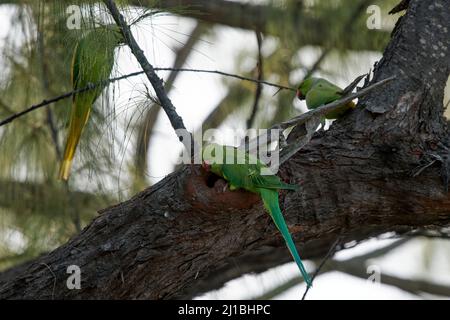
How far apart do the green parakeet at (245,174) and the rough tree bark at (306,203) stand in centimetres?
3

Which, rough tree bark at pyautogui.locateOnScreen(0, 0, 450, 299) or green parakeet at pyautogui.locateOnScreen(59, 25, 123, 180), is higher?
green parakeet at pyautogui.locateOnScreen(59, 25, 123, 180)

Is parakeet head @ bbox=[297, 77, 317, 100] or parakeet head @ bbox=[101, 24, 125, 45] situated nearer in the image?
parakeet head @ bbox=[101, 24, 125, 45]

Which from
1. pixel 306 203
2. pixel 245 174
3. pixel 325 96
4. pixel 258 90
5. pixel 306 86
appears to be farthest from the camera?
pixel 258 90

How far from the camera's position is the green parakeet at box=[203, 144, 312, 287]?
4.50ft

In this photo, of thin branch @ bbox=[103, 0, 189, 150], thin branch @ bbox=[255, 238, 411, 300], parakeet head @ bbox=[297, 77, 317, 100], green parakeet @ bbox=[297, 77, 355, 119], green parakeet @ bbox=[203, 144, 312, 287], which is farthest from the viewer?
thin branch @ bbox=[255, 238, 411, 300]

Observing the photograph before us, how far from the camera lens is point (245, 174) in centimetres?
136

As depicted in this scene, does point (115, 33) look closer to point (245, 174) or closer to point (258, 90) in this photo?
point (245, 174)

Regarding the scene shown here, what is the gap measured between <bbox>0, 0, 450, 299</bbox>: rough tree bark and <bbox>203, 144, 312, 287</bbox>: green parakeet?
0.10 feet

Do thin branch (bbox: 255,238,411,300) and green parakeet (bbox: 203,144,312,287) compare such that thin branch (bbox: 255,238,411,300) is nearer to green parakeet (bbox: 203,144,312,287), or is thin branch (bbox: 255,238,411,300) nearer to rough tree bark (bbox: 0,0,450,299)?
rough tree bark (bbox: 0,0,450,299)

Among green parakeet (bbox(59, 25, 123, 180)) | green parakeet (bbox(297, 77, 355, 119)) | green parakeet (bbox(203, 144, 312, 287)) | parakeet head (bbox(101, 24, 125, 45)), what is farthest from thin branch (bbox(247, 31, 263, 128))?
green parakeet (bbox(203, 144, 312, 287))

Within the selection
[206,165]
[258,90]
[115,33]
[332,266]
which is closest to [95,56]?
[115,33]

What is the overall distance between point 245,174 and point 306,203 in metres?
0.25
